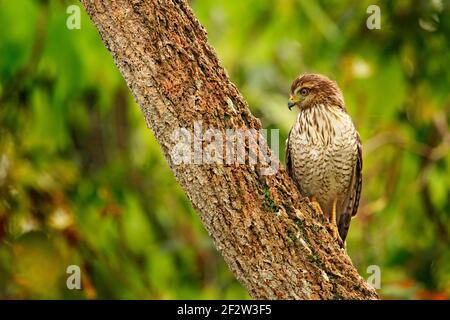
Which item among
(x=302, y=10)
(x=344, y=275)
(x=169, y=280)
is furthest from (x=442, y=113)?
(x=344, y=275)

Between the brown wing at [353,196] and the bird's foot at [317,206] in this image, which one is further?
the brown wing at [353,196]

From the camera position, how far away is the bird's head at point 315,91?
5984mm

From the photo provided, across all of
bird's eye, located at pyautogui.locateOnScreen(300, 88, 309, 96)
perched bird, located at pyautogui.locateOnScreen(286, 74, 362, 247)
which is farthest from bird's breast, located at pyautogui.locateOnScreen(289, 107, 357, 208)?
bird's eye, located at pyautogui.locateOnScreen(300, 88, 309, 96)

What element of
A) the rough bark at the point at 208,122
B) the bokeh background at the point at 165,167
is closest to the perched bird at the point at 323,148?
the bokeh background at the point at 165,167

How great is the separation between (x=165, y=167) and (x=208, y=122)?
4980 mm

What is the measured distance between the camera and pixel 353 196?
244 inches

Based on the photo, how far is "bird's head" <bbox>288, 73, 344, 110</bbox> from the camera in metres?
5.98

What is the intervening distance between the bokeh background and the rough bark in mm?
2641

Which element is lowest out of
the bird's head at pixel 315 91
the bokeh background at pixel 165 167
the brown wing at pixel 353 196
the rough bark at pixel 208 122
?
the rough bark at pixel 208 122

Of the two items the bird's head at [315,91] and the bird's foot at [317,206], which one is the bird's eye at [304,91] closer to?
the bird's head at [315,91]

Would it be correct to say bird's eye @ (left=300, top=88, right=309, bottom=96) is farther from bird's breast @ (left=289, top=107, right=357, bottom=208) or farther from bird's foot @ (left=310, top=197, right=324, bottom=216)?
bird's foot @ (left=310, top=197, right=324, bottom=216)
